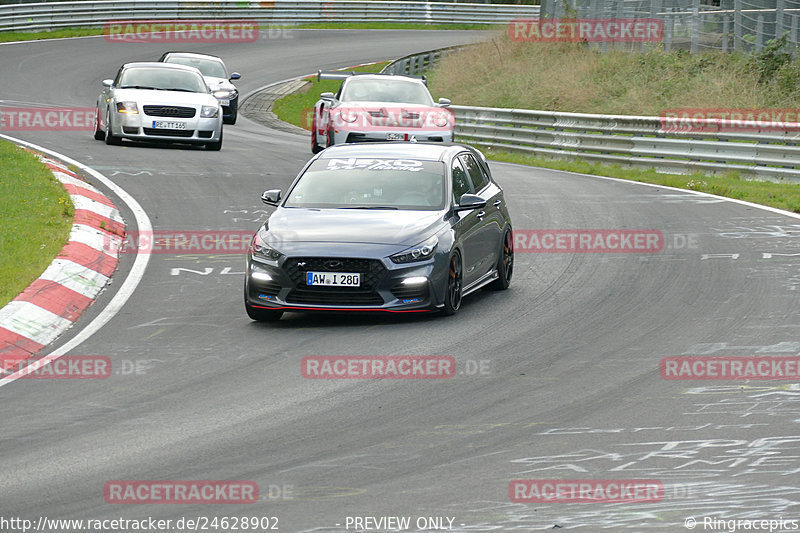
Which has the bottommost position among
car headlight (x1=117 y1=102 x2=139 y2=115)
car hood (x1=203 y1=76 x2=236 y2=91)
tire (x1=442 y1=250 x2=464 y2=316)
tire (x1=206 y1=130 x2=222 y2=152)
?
car hood (x1=203 y1=76 x2=236 y2=91)

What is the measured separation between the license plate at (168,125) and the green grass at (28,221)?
443 centimetres

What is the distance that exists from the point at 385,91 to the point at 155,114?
14.4 ft

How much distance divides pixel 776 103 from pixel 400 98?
9589 mm

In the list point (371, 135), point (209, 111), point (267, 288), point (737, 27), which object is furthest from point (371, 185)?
point (737, 27)

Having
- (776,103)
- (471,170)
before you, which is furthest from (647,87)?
(471,170)

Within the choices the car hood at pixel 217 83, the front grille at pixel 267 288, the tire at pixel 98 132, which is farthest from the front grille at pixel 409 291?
the car hood at pixel 217 83

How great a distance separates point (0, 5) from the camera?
4847 cm

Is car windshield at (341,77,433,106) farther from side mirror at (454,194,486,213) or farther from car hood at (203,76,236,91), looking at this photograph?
side mirror at (454,194,486,213)

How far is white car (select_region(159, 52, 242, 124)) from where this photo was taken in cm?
3331

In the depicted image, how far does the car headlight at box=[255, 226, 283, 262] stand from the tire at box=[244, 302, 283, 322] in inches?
17.3

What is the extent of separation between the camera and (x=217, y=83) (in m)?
34.0

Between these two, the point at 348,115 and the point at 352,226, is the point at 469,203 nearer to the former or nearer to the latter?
the point at 352,226

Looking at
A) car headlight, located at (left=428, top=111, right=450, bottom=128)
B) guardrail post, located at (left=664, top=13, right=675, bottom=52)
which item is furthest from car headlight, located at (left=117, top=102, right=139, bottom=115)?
guardrail post, located at (left=664, top=13, right=675, bottom=52)

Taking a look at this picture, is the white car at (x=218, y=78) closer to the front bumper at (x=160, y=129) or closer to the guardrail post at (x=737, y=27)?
the front bumper at (x=160, y=129)
